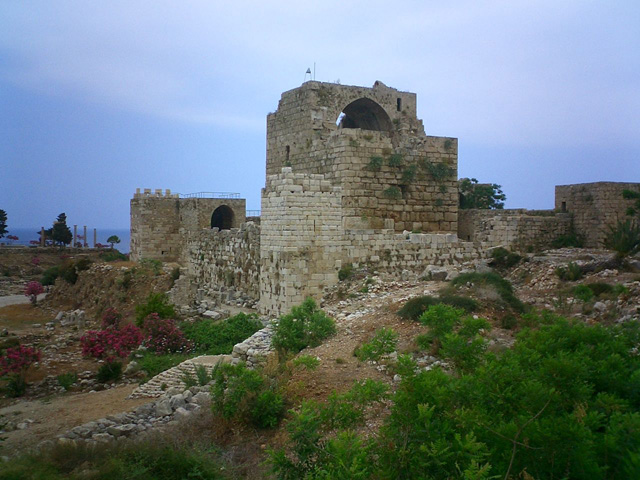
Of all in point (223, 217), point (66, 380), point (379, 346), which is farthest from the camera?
point (223, 217)

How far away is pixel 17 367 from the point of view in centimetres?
1366

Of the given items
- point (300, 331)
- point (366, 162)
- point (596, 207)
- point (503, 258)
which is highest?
point (366, 162)

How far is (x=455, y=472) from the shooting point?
3898 millimetres

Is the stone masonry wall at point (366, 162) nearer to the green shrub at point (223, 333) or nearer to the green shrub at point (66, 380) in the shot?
the green shrub at point (223, 333)

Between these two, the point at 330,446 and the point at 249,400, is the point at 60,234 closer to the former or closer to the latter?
the point at 249,400

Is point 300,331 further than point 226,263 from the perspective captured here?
No

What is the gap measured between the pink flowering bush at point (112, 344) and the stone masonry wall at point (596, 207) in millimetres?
13196

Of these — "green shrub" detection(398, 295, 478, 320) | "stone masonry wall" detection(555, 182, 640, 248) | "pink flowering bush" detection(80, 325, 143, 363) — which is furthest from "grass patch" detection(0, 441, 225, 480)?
"stone masonry wall" detection(555, 182, 640, 248)

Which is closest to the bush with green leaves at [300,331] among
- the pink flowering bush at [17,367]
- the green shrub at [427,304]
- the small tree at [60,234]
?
the green shrub at [427,304]

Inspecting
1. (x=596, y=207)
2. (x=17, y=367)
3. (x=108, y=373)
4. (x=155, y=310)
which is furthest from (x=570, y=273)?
(x=17, y=367)

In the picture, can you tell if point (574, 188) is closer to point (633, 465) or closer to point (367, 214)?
point (367, 214)

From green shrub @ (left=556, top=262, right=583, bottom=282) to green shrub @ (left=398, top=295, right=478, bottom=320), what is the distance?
2.90 metres

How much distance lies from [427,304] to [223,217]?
77.2 ft

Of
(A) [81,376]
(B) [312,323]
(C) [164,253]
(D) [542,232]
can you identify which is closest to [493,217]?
(D) [542,232]
